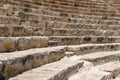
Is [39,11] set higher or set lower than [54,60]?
higher

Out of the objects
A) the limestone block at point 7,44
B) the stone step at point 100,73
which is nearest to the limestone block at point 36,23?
the stone step at point 100,73

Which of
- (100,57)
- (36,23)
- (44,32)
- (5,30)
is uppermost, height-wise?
(5,30)

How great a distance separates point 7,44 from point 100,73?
6.22ft

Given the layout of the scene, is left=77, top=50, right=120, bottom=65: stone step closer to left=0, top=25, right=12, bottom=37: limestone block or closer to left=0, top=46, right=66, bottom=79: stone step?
left=0, top=46, right=66, bottom=79: stone step

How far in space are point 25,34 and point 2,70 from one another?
1848mm

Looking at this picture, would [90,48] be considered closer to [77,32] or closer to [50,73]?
[77,32]

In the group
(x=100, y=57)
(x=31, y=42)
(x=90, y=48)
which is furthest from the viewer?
(x=90, y=48)

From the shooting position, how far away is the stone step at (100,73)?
441cm

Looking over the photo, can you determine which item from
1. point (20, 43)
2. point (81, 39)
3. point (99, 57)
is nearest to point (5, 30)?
point (20, 43)

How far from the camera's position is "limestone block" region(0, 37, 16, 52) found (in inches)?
137

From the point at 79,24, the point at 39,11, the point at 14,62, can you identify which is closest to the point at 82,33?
the point at 79,24

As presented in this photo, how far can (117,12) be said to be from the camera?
10523 millimetres

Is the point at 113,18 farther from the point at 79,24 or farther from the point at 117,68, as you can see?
the point at 117,68

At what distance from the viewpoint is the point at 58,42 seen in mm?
5473
